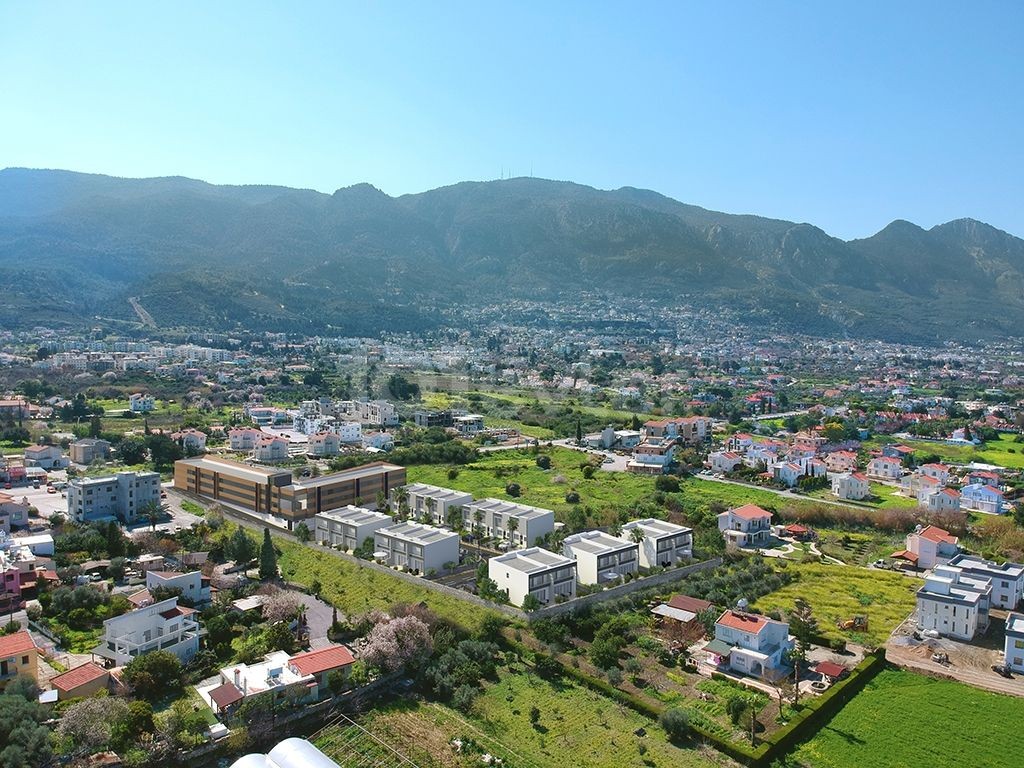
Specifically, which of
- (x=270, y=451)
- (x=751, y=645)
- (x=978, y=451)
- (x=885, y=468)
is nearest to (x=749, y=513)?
(x=751, y=645)

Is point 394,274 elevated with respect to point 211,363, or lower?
elevated

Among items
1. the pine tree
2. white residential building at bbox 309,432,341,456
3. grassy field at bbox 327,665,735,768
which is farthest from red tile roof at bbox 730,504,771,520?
white residential building at bbox 309,432,341,456

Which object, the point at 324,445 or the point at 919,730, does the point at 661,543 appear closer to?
the point at 919,730

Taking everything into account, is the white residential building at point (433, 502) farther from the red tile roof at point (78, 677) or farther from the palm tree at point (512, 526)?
the red tile roof at point (78, 677)

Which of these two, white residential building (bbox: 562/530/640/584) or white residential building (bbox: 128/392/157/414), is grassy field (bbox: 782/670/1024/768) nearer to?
white residential building (bbox: 562/530/640/584)

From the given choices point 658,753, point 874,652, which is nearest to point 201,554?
point 658,753

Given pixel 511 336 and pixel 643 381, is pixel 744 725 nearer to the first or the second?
pixel 643 381
